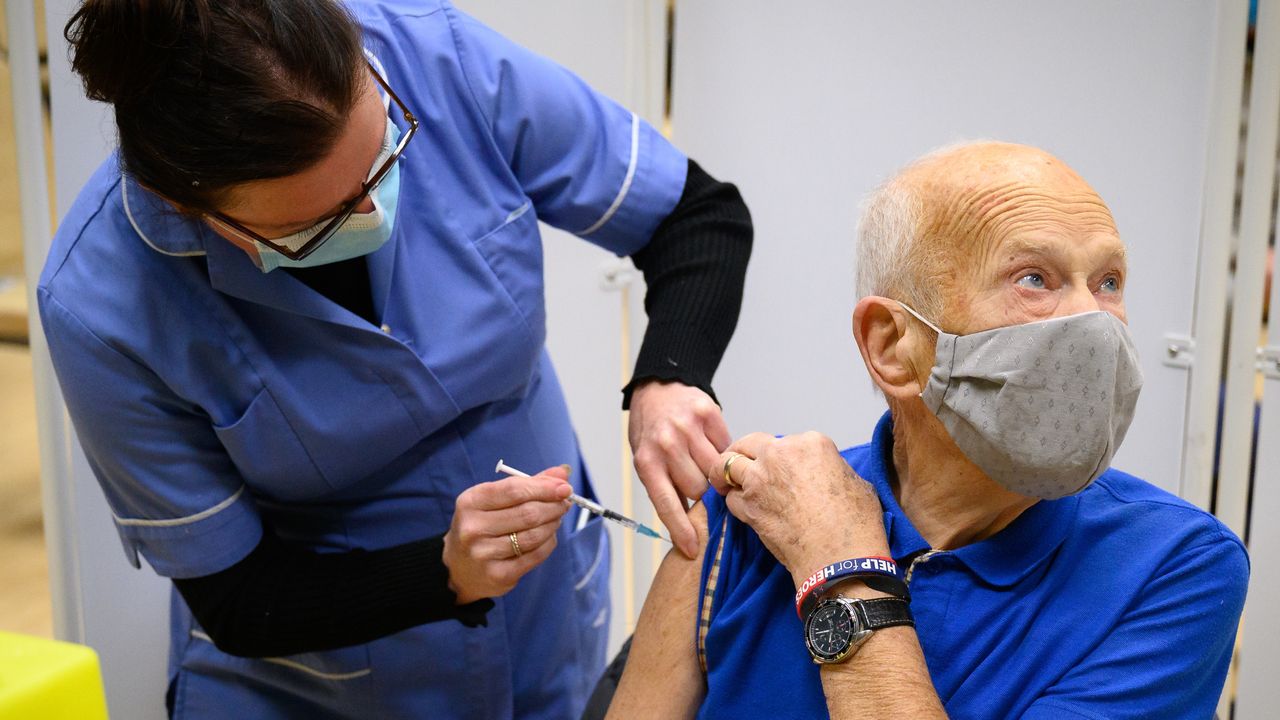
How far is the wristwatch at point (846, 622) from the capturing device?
1114mm

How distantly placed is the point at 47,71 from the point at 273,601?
0.97 meters

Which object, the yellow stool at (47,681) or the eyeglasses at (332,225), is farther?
the eyeglasses at (332,225)

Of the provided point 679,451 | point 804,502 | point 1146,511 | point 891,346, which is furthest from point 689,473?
point 1146,511

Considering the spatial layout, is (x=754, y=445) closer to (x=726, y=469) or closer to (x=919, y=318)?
(x=726, y=469)

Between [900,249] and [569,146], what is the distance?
546 millimetres

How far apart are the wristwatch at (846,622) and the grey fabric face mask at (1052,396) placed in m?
0.19

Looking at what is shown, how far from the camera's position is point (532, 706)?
66.9 inches

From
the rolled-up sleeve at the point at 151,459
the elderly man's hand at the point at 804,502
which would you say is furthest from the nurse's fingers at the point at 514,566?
the rolled-up sleeve at the point at 151,459

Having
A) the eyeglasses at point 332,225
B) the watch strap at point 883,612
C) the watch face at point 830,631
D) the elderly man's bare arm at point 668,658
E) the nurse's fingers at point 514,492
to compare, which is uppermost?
the eyeglasses at point 332,225

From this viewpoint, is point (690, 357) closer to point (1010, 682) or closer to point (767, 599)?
point (767, 599)

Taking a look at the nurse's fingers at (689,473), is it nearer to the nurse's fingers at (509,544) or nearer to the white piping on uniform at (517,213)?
the nurse's fingers at (509,544)

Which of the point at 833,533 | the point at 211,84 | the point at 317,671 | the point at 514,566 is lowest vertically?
the point at 317,671

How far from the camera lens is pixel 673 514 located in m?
1.37

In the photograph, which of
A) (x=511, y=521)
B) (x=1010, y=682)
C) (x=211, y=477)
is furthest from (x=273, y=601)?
(x=1010, y=682)
